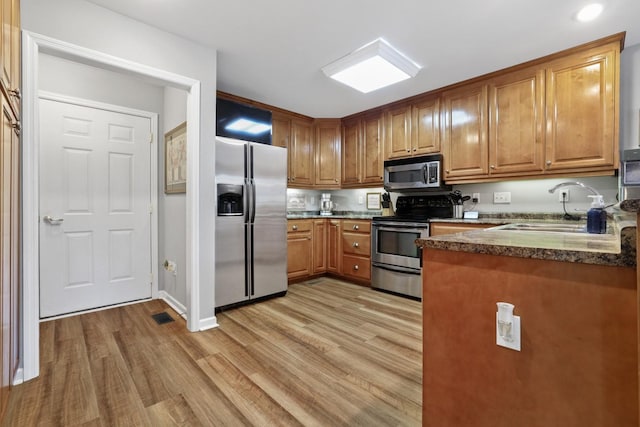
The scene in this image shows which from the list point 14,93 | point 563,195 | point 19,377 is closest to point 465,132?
point 563,195

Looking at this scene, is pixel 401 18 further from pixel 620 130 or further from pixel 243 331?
pixel 243 331

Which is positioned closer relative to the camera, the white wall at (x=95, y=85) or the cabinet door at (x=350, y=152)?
the white wall at (x=95, y=85)

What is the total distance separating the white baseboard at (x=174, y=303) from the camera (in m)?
2.68

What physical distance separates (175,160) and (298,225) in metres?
1.60

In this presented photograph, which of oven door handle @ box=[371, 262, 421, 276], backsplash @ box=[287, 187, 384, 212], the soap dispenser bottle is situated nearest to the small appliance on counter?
backsplash @ box=[287, 187, 384, 212]

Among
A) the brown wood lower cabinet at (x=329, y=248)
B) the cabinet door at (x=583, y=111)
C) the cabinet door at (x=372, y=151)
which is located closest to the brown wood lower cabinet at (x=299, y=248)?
the brown wood lower cabinet at (x=329, y=248)

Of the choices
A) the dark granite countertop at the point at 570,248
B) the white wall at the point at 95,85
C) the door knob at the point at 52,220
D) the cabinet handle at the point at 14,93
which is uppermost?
the white wall at the point at 95,85

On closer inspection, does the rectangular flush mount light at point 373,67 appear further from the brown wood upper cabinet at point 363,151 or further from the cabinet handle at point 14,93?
the cabinet handle at point 14,93

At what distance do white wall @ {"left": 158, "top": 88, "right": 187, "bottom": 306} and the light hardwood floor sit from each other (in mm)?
329

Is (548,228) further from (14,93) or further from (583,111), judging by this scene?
(14,93)

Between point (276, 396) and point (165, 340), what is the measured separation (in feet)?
3.69

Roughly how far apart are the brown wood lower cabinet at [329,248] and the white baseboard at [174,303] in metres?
1.30

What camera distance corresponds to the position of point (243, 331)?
2.32 metres

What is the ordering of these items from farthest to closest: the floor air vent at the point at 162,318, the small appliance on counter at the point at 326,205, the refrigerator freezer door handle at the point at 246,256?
the small appliance on counter at the point at 326,205 → the refrigerator freezer door handle at the point at 246,256 → the floor air vent at the point at 162,318
